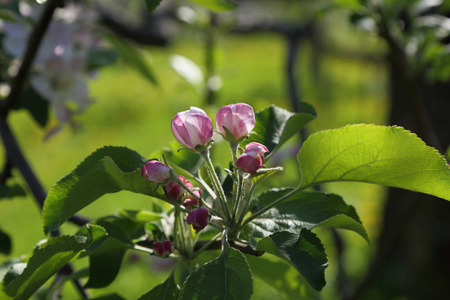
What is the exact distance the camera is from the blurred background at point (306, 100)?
1.10 meters

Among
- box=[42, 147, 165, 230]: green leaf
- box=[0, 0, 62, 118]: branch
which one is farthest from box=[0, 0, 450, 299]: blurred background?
box=[42, 147, 165, 230]: green leaf

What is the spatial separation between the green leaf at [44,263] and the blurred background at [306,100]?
1.14 ft

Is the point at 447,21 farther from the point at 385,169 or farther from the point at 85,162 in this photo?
the point at 85,162

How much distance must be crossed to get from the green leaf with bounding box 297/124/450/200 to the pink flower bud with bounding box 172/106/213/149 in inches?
4.1

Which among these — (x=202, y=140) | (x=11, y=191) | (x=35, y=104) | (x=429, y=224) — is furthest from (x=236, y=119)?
(x=429, y=224)

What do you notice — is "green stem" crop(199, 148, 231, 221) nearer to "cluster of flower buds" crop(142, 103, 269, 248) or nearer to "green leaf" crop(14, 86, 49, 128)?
"cluster of flower buds" crop(142, 103, 269, 248)

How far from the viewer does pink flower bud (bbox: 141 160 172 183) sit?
49cm

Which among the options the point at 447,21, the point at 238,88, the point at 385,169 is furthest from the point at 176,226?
the point at 238,88

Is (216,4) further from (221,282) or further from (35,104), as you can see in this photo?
(35,104)

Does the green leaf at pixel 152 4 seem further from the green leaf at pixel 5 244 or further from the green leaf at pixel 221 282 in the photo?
the green leaf at pixel 5 244

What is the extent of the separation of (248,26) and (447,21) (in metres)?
1.15

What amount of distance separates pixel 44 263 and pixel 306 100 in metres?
0.51

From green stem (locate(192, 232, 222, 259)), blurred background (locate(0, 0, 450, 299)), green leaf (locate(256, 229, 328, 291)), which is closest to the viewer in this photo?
green leaf (locate(256, 229, 328, 291))

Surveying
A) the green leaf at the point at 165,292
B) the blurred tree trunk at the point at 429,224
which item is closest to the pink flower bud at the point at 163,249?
the green leaf at the point at 165,292
